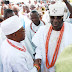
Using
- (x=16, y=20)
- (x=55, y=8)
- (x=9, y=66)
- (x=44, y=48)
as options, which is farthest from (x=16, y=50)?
(x=55, y=8)

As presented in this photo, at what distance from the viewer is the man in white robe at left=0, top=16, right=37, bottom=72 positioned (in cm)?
163

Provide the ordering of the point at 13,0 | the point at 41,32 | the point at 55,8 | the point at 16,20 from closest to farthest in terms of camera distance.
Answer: the point at 16,20 → the point at 55,8 → the point at 41,32 → the point at 13,0

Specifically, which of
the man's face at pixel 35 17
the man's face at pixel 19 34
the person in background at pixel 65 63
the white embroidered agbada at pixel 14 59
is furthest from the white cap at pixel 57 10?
the person in background at pixel 65 63

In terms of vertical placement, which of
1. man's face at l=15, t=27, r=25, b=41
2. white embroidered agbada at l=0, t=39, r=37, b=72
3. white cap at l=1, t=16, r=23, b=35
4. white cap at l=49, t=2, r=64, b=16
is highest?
white cap at l=49, t=2, r=64, b=16

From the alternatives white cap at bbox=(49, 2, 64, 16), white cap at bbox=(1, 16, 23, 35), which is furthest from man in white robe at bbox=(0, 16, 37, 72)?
white cap at bbox=(49, 2, 64, 16)

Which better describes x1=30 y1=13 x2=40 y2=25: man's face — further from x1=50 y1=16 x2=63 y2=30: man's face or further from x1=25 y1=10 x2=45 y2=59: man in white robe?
x1=50 y1=16 x2=63 y2=30: man's face

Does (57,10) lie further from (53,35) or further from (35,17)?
(35,17)

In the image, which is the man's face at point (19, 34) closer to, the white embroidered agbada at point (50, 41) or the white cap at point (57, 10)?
the white embroidered agbada at point (50, 41)

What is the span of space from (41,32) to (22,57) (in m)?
0.82

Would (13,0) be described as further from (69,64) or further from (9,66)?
(69,64)

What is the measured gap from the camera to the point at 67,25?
2.24 m

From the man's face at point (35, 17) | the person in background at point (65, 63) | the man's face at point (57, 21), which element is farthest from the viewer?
the man's face at point (35, 17)

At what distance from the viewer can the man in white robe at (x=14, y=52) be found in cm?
163

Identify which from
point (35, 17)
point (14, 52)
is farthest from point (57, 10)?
point (35, 17)
